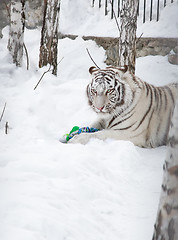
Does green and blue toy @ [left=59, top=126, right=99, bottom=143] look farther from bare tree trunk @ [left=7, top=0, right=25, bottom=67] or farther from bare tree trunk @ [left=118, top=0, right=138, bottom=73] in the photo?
bare tree trunk @ [left=7, top=0, right=25, bottom=67]

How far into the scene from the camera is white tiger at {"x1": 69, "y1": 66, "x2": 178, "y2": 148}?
13.3ft

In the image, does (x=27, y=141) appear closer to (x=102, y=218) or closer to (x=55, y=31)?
(x=102, y=218)

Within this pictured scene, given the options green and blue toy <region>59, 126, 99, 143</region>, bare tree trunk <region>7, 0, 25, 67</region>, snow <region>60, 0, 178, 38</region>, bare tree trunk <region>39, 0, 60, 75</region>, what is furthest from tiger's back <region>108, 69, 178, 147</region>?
snow <region>60, 0, 178, 38</region>

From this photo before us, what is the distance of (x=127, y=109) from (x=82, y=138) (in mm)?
606

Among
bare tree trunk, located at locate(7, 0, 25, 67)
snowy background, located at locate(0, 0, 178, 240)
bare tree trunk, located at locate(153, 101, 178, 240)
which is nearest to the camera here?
bare tree trunk, located at locate(153, 101, 178, 240)

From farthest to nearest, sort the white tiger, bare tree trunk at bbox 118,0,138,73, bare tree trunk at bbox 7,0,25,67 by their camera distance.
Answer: bare tree trunk at bbox 7,0,25,67 < bare tree trunk at bbox 118,0,138,73 < the white tiger

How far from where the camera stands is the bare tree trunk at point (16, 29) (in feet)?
20.1

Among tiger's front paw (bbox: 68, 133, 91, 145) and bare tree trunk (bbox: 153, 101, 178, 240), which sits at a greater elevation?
bare tree trunk (bbox: 153, 101, 178, 240)

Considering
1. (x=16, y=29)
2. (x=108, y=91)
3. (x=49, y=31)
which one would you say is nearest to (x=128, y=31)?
(x=49, y=31)

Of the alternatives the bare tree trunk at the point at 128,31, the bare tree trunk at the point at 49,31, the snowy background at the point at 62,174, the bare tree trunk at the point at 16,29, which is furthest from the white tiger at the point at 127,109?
the bare tree trunk at the point at 16,29

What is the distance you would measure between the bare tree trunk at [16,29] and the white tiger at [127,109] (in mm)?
2311

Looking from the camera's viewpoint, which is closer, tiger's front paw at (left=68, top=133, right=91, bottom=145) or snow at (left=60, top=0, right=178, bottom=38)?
tiger's front paw at (left=68, top=133, right=91, bottom=145)

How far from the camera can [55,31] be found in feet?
20.6

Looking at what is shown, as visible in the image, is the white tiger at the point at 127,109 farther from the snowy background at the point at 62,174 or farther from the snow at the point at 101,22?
the snow at the point at 101,22
